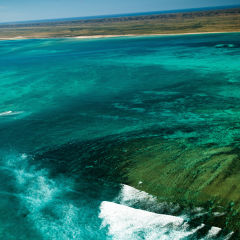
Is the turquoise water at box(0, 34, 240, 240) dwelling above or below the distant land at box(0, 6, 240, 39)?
below

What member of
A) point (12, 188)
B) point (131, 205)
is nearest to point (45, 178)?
point (12, 188)

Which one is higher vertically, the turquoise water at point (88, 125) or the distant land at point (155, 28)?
the distant land at point (155, 28)

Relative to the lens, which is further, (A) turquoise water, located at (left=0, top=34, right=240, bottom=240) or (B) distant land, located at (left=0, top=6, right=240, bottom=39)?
(B) distant land, located at (left=0, top=6, right=240, bottom=39)

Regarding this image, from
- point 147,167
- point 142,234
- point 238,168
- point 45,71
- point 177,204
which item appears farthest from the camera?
point 45,71

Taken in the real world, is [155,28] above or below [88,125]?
above

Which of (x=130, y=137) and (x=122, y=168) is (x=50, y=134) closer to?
(x=130, y=137)

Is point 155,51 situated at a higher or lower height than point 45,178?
higher

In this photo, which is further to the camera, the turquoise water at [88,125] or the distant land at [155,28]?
the distant land at [155,28]

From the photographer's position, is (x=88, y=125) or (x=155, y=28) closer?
(x=88, y=125)
